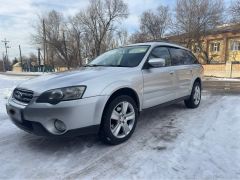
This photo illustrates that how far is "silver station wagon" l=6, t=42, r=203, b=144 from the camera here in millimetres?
3363

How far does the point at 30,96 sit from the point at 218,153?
282cm

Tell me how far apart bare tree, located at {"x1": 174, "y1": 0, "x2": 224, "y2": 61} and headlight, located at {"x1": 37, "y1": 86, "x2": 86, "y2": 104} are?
2861 cm

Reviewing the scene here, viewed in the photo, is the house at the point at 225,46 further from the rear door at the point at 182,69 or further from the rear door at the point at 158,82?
the rear door at the point at 158,82

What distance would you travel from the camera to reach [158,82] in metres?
4.76

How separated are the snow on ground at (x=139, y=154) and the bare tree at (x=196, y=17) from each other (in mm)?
26712

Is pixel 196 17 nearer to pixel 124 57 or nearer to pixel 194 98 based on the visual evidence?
pixel 194 98

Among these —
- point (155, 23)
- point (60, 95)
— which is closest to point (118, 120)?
point (60, 95)

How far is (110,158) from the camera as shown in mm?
3471

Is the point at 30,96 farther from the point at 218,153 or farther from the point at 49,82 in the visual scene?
the point at 218,153

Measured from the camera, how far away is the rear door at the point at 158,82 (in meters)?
4.51

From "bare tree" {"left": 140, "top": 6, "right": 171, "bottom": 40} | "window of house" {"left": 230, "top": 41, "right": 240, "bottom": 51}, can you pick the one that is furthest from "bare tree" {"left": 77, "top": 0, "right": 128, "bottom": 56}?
"window of house" {"left": 230, "top": 41, "right": 240, "bottom": 51}

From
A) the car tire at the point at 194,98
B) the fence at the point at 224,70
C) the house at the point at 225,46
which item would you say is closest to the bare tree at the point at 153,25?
the house at the point at 225,46

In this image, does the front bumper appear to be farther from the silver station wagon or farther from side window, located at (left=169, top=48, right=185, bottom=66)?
side window, located at (left=169, top=48, right=185, bottom=66)

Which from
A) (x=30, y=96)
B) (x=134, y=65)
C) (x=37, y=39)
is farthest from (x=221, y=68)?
(x=37, y=39)
